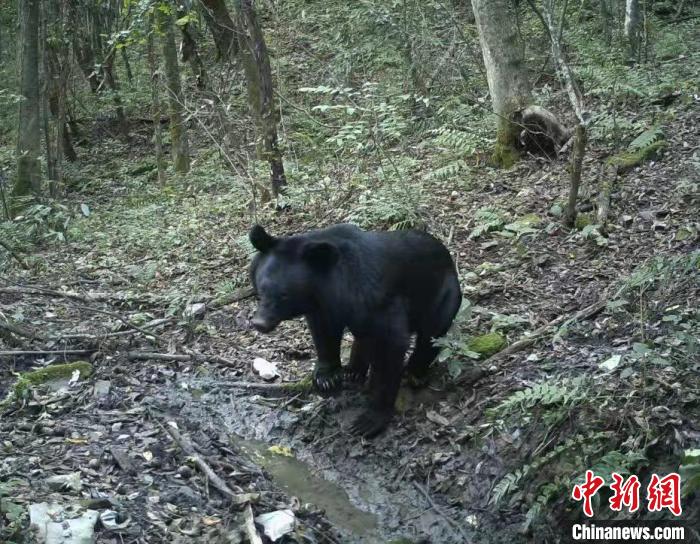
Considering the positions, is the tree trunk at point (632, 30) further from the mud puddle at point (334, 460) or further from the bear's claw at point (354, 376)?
the mud puddle at point (334, 460)

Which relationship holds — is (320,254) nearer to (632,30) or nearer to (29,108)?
(632,30)

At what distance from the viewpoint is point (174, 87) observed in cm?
1644

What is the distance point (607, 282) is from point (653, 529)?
357cm

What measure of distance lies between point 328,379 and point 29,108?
1237 cm

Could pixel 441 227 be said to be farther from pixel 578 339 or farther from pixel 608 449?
pixel 608 449

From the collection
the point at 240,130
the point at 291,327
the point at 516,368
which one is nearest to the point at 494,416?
the point at 516,368

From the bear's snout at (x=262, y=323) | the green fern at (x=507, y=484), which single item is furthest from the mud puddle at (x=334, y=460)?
the bear's snout at (x=262, y=323)

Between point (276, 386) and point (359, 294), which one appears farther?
point (276, 386)

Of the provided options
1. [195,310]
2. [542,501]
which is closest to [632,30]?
[195,310]

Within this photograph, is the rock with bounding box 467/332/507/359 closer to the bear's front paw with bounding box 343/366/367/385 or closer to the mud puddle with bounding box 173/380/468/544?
the bear's front paw with bounding box 343/366/367/385

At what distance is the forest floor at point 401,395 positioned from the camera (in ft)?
15.7

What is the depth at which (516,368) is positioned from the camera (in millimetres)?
6113

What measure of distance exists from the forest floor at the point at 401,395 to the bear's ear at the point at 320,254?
1.45 meters

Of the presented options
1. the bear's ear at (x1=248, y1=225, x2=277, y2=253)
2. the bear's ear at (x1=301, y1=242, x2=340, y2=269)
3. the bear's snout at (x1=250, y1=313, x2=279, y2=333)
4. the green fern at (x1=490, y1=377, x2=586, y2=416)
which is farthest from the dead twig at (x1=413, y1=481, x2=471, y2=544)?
the bear's ear at (x1=248, y1=225, x2=277, y2=253)
